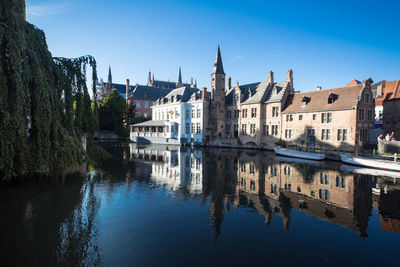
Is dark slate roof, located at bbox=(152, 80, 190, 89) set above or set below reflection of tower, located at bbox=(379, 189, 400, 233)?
above

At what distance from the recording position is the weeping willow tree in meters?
8.08

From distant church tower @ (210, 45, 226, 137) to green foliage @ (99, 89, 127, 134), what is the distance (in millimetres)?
25897

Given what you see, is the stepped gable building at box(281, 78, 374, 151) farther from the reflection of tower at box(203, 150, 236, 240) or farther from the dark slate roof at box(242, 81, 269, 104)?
the reflection of tower at box(203, 150, 236, 240)

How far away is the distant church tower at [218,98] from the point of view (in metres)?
45.5

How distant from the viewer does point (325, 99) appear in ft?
110

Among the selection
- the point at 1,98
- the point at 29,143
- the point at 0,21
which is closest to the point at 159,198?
the point at 29,143

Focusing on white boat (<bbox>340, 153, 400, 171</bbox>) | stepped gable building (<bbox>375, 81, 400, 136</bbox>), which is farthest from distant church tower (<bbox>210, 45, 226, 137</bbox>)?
white boat (<bbox>340, 153, 400, 171</bbox>)

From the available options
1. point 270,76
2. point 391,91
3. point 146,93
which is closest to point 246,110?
point 270,76

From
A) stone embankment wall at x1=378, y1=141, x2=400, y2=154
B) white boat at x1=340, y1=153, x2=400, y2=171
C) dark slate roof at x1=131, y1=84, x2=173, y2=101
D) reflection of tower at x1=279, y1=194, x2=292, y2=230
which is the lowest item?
reflection of tower at x1=279, y1=194, x2=292, y2=230

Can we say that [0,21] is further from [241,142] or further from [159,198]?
[241,142]

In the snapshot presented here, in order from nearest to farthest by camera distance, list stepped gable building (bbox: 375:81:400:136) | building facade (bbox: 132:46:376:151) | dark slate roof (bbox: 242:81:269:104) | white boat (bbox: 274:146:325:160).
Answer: white boat (bbox: 274:146:325:160), building facade (bbox: 132:46:376:151), stepped gable building (bbox: 375:81:400:136), dark slate roof (bbox: 242:81:269:104)

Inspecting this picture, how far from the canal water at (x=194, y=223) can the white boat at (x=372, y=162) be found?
7.08m

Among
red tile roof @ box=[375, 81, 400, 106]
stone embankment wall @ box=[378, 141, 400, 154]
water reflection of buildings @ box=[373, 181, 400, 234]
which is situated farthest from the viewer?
red tile roof @ box=[375, 81, 400, 106]

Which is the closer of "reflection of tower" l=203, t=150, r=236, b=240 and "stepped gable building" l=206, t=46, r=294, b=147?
"reflection of tower" l=203, t=150, r=236, b=240
